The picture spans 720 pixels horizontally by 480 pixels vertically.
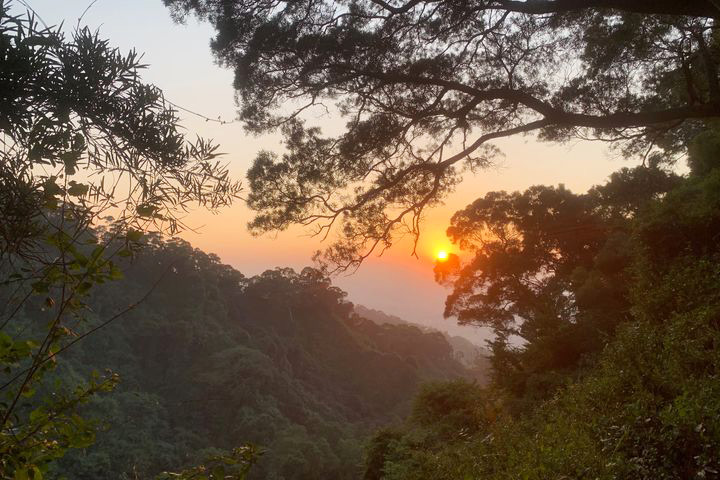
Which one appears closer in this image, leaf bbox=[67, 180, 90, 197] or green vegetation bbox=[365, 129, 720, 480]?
leaf bbox=[67, 180, 90, 197]

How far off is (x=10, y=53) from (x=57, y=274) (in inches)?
70.2

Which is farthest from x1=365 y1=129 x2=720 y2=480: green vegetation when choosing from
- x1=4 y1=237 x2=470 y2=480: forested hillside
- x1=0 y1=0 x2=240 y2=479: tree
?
x1=4 y1=237 x2=470 y2=480: forested hillside

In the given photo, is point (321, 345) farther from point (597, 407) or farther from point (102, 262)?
point (102, 262)

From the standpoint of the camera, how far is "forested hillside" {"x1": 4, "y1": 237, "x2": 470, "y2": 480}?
29.3 m

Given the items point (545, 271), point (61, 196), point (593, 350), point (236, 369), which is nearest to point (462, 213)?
point (545, 271)

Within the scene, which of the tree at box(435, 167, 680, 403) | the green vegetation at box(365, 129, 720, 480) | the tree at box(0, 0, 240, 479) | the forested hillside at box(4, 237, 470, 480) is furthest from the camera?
the forested hillside at box(4, 237, 470, 480)

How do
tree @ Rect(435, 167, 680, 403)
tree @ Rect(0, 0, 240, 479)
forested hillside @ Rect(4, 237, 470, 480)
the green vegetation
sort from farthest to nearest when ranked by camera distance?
forested hillside @ Rect(4, 237, 470, 480) < tree @ Rect(435, 167, 680, 403) < the green vegetation < tree @ Rect(0, 0, 240, 479)

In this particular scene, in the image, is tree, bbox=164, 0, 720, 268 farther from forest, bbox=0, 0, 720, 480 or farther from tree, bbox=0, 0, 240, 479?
tree, bbox=0, 0, 240, 479

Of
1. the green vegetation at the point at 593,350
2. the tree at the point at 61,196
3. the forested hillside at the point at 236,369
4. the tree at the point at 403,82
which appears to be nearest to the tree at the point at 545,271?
the green vegetation at the point at 593,350

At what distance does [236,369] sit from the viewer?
37.4m

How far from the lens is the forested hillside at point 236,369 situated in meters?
29.3

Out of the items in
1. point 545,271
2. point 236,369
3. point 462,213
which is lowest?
point 236,369

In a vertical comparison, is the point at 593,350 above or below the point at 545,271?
below

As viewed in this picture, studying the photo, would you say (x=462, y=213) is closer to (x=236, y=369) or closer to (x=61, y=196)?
(x=61, y=196)
